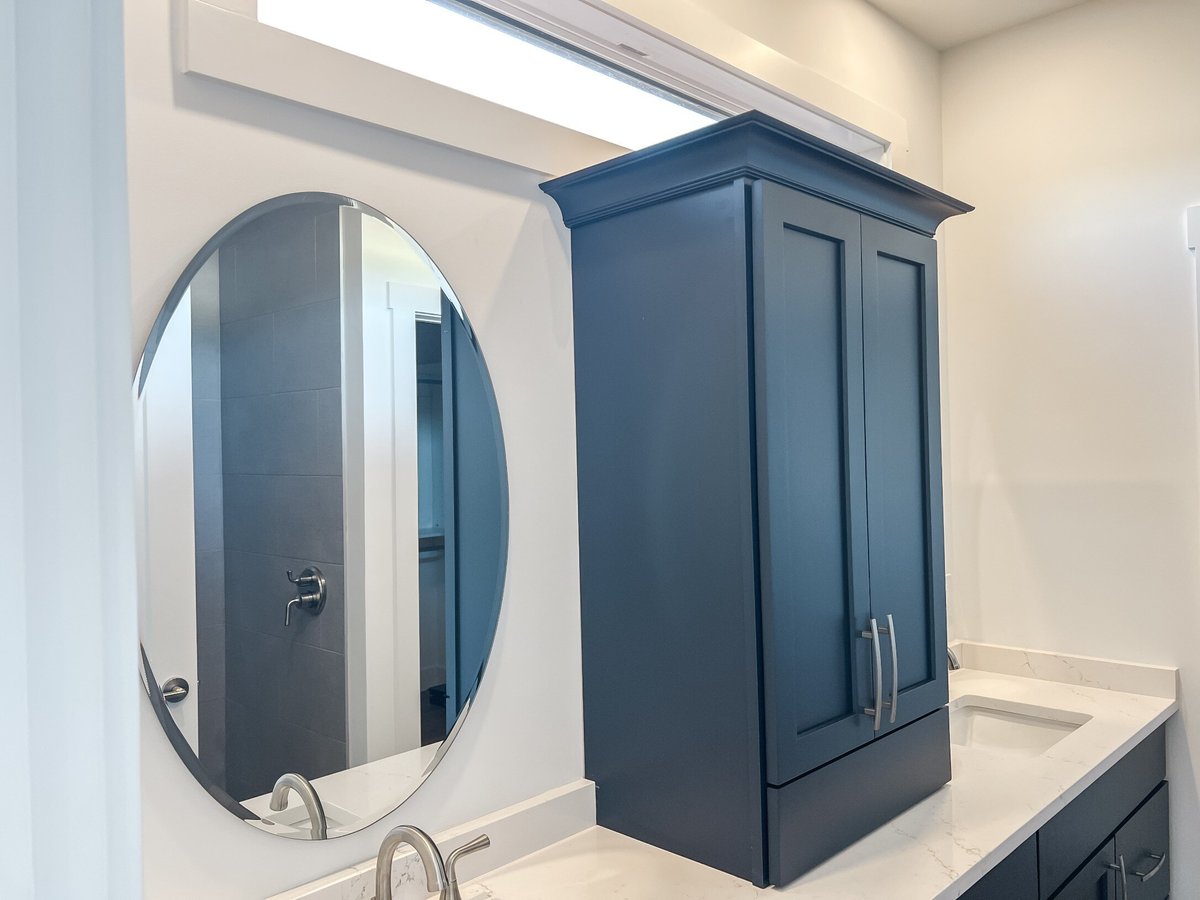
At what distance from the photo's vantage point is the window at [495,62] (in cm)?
145

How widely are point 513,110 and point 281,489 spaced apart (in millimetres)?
757

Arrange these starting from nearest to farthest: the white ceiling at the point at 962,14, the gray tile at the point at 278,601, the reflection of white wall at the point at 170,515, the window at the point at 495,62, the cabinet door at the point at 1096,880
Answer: the reflection of white wall at the point at 170,515
the gray tile at the point at 278,601
the window at the point at 495,62
the cabinet door at the point at 1096,880
the white ceiling at the point at 962,14

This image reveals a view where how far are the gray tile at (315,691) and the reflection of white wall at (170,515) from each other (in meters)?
0.14

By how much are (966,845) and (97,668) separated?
1.53 m

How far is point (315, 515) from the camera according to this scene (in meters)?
1.28

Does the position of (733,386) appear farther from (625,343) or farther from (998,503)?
(998,503)

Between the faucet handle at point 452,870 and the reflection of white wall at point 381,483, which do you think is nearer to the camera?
the faucet handle at point 452,870

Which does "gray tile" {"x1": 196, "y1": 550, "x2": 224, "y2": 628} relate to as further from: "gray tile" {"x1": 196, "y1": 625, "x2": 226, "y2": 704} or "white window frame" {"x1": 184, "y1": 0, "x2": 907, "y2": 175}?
"white window frame" {"x1": 184, "y1": 0, "x2": 907, "y2": 175}

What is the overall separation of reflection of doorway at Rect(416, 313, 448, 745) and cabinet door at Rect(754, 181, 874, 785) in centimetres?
51

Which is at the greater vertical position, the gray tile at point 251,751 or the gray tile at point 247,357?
the gray tile at point 247,357

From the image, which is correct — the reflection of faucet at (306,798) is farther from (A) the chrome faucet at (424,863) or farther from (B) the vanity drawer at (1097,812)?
(B) the vanity drawer at (1097,812)

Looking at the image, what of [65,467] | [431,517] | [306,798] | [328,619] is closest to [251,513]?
[328,619]

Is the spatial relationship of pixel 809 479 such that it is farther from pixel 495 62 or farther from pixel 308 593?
pixel 495 62

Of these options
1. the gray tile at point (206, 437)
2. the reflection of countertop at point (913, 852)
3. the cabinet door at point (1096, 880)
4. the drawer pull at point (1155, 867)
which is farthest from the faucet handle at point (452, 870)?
the drawer pull at point (1155, 867)
